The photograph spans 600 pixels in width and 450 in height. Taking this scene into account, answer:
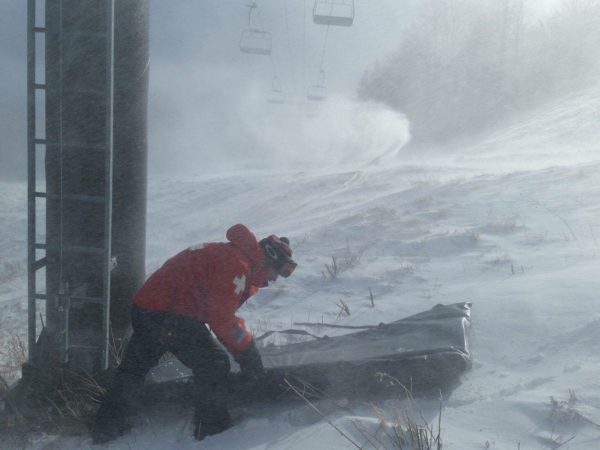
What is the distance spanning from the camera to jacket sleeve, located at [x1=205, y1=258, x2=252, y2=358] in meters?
3.48

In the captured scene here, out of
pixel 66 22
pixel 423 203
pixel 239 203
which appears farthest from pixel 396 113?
pixel 66 22

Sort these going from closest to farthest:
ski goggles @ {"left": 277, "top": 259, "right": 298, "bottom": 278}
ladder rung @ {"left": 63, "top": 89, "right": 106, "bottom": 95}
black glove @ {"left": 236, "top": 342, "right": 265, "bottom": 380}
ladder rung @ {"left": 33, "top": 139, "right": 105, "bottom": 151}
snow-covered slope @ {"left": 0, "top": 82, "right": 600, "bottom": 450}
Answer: snow-covered slope @ {"left": 0, "top": 82, "right": 600, "bottom": 450} < black glove @ {"left": 236, "top": 342, "right": 265, "bottom": 380} < ski goggles @ {"left": 277, "top": 259, "right": 298, "bottom": 278} < ladder rung @ {"left": 33, "top": 139, "right": 105, "bottom": 151} < ladder rung @ {"left": 63, "top": 89, "right": 106, "bottom": 95}

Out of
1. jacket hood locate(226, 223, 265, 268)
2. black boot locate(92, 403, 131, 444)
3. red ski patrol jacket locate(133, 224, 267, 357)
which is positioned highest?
jacket hood locate(226, 223, 265, 268)

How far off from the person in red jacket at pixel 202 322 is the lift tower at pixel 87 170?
64 cm

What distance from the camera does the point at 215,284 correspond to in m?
3.51

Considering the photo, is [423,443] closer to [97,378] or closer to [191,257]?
[191,257]

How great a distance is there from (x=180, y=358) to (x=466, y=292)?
281 centimetres

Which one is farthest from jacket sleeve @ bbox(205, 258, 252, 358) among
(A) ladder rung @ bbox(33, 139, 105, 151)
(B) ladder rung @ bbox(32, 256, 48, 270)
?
(B) ladder rung @ bbox(32, 256, 48, 270)

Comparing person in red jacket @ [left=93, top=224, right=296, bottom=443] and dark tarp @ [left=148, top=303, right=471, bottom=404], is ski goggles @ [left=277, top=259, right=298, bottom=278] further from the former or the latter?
dark tarp @ [left=148, top=303, right=471, bottom=404]

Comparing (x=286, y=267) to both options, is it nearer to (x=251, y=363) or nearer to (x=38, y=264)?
(x=251, y=363)

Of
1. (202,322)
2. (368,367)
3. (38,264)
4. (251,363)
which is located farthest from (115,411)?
(368,367)

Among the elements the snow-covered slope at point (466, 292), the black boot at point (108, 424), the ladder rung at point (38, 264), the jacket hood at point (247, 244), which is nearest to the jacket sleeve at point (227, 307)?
the jacket hood at point (247, 244)

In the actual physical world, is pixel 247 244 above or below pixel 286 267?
above

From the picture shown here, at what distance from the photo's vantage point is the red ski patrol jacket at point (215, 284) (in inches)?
137
